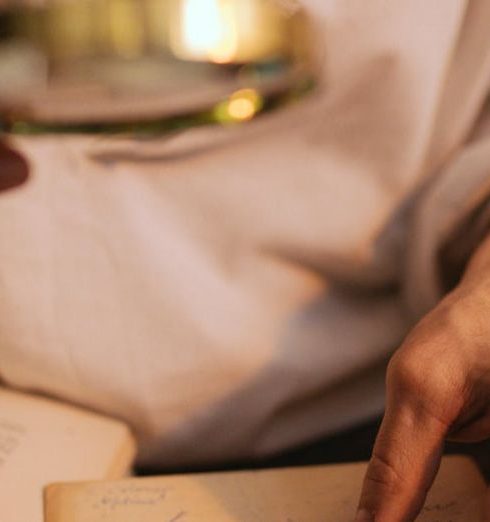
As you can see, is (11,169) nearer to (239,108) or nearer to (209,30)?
(239,108)

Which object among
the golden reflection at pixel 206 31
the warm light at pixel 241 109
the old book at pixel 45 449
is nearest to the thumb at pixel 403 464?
the old book at pixel 45 449

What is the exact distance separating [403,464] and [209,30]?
475 millimetres

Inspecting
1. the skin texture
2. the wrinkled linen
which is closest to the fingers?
the wrinkled linen

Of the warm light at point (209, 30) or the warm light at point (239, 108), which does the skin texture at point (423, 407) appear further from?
the warm light at point (209, 30)

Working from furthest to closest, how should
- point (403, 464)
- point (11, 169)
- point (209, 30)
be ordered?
point (209, 30) < point (11, 169) < point (403, 464)

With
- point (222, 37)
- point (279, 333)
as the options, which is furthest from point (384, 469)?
point (222, 37)

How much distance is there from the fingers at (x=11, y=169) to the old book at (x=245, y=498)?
176 millimetres

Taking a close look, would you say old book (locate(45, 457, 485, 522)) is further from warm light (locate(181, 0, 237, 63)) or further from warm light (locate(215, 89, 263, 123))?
warm light (locate(181, 0, 237, 63))

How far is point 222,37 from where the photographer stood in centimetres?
71

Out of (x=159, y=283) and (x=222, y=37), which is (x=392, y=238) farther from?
(x=222, y=37)

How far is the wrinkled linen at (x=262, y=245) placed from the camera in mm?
495

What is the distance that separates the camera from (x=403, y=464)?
0.34 m

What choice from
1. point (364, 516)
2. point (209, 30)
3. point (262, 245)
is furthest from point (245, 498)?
point (209, 30)

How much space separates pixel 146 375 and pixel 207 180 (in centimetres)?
11
